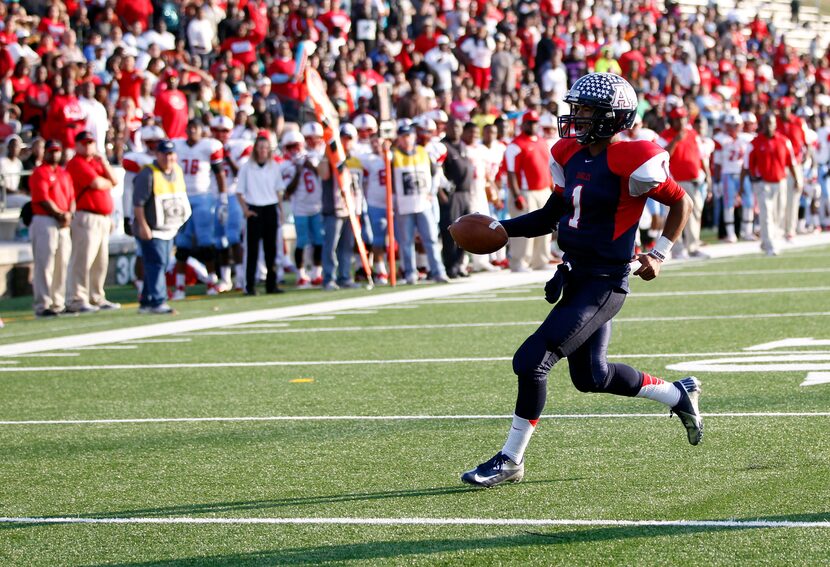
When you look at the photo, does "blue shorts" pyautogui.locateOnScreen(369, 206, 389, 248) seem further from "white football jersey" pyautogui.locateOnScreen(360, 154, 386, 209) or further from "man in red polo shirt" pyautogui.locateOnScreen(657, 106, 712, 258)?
"man in red polo shirt" pyautogui.locateOnScreen(657, 106, 712, 258)

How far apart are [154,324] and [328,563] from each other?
8520 millimetres

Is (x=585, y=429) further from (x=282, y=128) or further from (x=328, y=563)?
(x=282, y=128)

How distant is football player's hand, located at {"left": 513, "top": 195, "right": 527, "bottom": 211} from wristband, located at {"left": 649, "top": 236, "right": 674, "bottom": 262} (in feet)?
37.2

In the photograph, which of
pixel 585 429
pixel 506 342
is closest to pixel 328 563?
pixel 585 429

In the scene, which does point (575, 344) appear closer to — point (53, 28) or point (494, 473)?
point (494, 473)

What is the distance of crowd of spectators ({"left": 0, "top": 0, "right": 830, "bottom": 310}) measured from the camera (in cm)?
1794

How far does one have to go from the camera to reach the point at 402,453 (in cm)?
680

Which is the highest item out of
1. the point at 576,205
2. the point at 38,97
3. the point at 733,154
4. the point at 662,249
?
the point at 38,97

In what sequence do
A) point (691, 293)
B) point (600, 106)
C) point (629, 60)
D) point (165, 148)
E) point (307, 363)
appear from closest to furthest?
point (600, 106) < point (307, 363) < point (165, 148) < point (691, 293) < point (629, 60)

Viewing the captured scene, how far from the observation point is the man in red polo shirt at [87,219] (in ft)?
48.5

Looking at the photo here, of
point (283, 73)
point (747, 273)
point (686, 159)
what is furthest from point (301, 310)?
point (283, 73)

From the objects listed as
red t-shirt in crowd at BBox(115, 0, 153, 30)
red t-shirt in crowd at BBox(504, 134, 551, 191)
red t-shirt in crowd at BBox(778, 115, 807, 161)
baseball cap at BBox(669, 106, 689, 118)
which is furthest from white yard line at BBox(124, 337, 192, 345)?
red t-shirt in crowd at BBox(778, 115, 807, 161)

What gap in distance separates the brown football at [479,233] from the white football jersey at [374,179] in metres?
10.3

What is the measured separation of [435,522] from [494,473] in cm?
59
